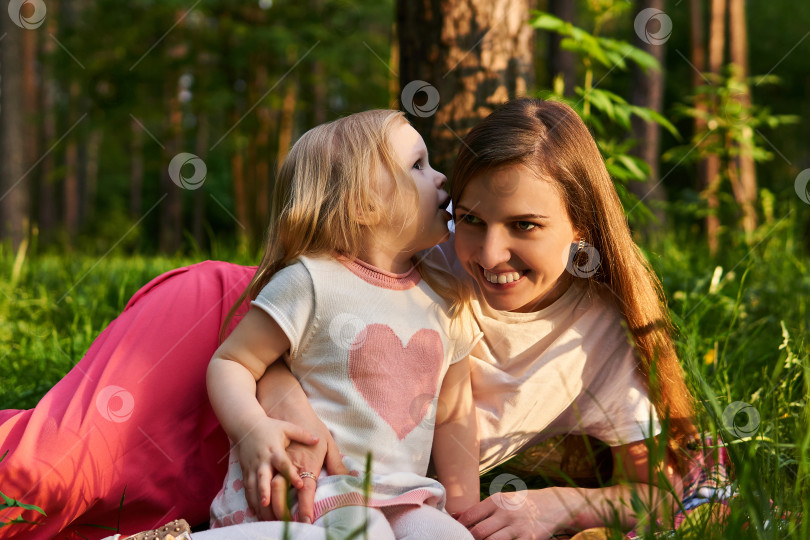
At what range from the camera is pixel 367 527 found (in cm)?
148

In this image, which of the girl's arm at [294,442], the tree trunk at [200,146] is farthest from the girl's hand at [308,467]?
the tree trunk at [200,146]

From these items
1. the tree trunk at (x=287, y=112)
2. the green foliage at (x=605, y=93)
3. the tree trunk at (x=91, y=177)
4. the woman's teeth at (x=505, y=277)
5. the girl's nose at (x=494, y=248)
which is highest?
the tree trunk at (x=287, y=112)

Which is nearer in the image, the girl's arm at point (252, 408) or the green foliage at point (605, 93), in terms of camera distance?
the girl's arm at point (252, 408)

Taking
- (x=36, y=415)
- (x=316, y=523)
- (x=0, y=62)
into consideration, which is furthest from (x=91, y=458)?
(x=0, y=62)

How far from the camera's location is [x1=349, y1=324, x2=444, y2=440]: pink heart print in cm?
174

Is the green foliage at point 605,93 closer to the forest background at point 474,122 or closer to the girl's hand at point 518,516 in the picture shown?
the forest background at point 474,122

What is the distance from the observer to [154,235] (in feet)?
96.5

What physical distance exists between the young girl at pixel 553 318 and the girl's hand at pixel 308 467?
2cm

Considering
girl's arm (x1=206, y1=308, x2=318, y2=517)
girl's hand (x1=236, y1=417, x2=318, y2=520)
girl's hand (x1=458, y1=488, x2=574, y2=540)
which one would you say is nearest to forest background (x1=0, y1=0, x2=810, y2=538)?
girl's hand (x1=458, y1=488, x2=574, y2=540)

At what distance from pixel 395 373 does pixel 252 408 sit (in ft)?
1.17

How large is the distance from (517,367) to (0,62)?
9.20 m

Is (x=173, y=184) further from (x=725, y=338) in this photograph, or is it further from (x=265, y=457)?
(x=265, y=457)

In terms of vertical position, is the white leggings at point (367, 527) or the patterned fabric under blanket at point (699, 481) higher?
the patterned fabric under blanket at point (699, 481)

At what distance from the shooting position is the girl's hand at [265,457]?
1.54 m
